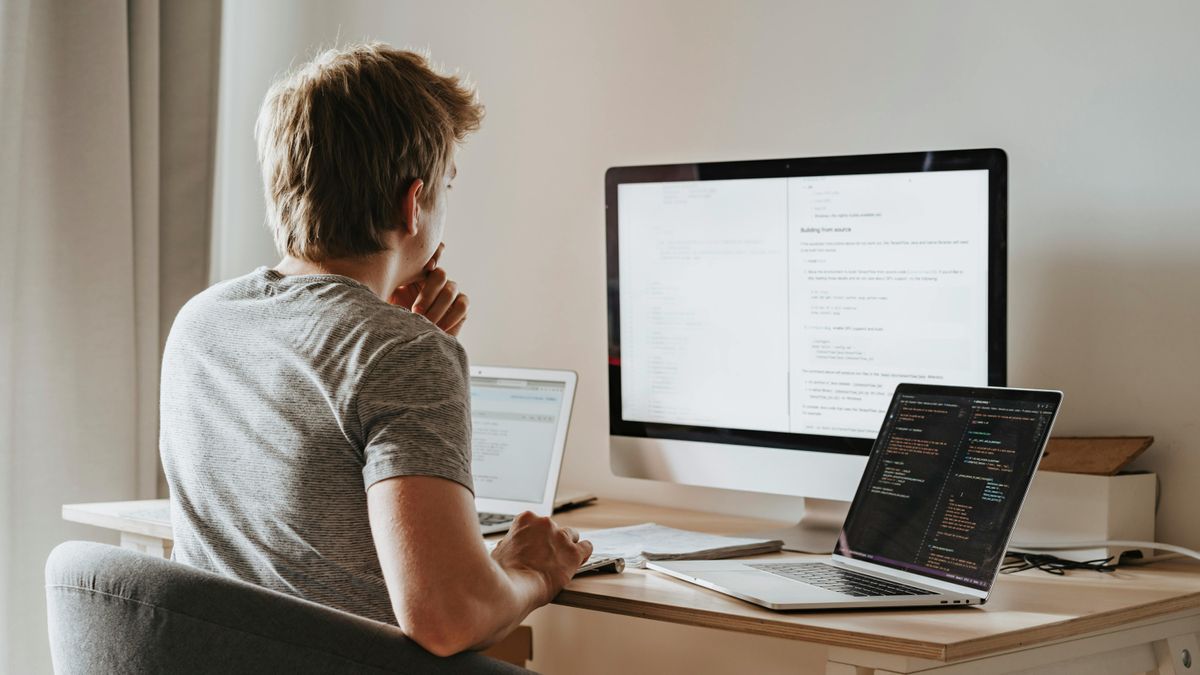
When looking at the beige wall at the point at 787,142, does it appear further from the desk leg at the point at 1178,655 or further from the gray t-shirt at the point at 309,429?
the gray t-shirt at the point at 309,429

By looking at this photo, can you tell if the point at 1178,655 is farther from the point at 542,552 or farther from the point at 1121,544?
the point at 542,552

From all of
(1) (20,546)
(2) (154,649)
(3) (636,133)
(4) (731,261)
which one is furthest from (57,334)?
(2) (154,649)

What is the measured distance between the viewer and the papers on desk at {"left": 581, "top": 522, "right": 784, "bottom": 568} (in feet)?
5.02

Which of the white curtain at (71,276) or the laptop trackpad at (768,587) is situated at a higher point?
the white curtain at (71,276)

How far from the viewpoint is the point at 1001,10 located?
5.63 ft

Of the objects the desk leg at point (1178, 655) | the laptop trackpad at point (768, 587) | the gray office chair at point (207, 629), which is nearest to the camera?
the gray office chair at point (207, 629)

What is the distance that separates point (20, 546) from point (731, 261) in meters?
1.44

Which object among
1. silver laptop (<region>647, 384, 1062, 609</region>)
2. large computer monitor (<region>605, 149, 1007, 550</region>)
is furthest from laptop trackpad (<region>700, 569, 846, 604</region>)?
large computer monitor (<region>605, 149, 1007, 550</region>)

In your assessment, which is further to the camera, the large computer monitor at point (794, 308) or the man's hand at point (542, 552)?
the large computer monitor at point (794, 308)

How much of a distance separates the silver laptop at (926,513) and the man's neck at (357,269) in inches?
18.0

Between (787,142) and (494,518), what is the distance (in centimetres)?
73

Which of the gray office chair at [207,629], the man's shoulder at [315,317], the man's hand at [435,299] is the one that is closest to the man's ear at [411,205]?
the man's shoulder at [315,317]

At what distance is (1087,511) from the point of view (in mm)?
1516

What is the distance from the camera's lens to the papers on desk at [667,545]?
1.53 meters
